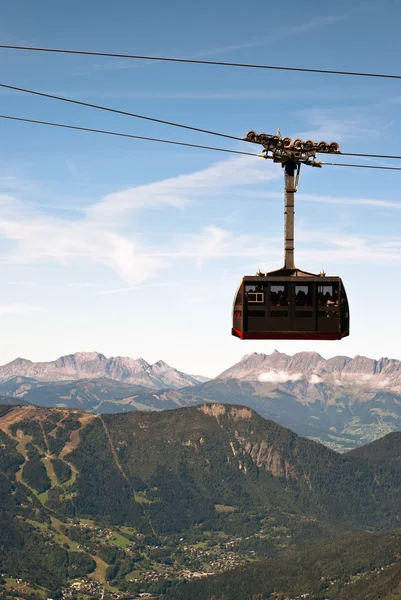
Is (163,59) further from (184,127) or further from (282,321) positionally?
(282,321)

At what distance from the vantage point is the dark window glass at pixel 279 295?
59500mm

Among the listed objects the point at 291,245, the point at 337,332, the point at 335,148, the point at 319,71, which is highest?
the point at 319,71

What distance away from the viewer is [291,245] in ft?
184

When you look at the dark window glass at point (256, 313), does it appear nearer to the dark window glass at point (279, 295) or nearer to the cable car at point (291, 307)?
the cable car at point (291, 307)

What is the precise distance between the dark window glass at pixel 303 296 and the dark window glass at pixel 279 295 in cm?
86

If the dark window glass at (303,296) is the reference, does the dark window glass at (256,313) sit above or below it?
below

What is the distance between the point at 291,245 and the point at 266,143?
8.68 m

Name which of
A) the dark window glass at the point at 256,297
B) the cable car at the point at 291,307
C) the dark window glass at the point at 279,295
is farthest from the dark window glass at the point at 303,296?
the dark window glass at the point at 256,297

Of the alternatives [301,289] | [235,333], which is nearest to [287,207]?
[301,289]

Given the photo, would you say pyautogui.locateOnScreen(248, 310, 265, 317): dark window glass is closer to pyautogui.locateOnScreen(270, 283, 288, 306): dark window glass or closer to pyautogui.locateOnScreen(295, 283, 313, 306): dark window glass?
pyautogui.locateOnScreen(270, 283, 288, 306): dark window glass

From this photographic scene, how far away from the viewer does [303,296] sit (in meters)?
59.8

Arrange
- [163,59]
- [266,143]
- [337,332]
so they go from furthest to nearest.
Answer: [337,332], [163,59], [266,143]

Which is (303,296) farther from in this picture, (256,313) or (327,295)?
(256,313)

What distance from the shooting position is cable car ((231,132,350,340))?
5925 centimetres
